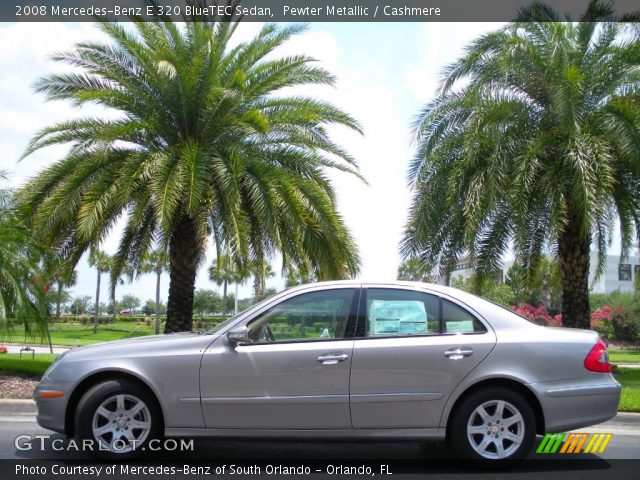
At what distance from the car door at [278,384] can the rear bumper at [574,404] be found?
1.67m

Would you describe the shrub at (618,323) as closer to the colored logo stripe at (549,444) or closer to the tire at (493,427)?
the colored logo stripe at (549,444)

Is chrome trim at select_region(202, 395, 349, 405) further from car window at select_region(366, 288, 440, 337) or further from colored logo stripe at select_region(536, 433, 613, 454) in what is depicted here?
colored logo stripe at select_region(536, 433, 613, 454)

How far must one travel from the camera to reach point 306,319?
6.12 meters

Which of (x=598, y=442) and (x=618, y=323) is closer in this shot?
(x=598, y=442)

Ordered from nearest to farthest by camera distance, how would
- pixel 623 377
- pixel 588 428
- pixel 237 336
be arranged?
1. pixel 237 336
2. pixel 588 428
3. pixel 623 377

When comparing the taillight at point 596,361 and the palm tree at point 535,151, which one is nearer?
the taillight at point 596,361

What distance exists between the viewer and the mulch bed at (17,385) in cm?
984

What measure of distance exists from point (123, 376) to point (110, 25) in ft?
30.2

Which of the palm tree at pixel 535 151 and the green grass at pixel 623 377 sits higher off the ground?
the palm tree at pixel 535 151

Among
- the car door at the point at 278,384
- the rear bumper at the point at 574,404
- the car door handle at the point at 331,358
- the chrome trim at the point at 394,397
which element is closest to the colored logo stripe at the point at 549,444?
the rear bumper at the point at 574,404

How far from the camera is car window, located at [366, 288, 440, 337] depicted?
602cm

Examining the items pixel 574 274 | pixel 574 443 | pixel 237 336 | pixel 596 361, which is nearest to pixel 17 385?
pixel 237 336

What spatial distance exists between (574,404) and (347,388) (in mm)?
1902

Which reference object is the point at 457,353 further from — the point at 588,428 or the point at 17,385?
the point at 17,385
